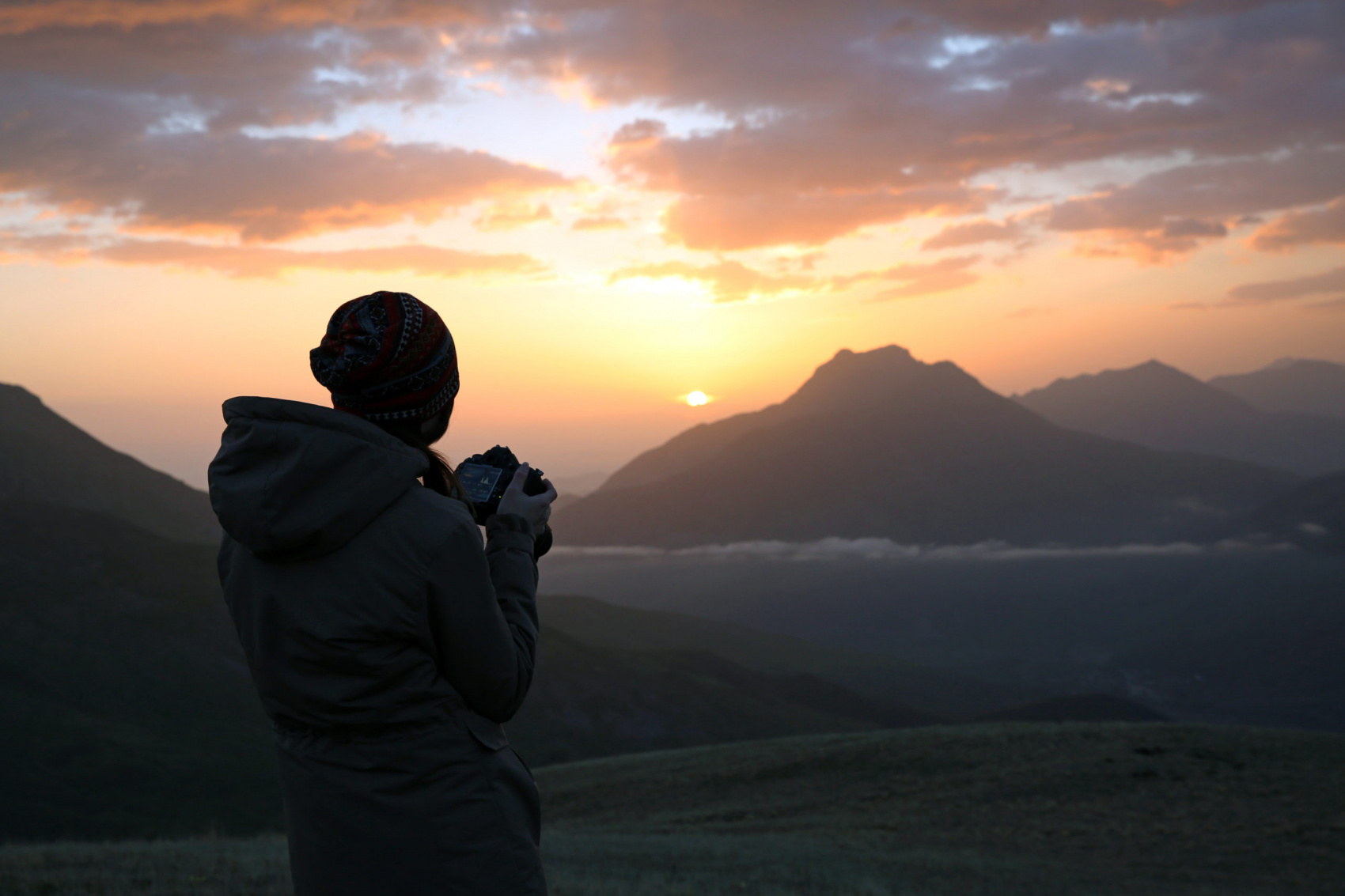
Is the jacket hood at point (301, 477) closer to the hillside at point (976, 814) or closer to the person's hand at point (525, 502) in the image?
the person's hand at point (525, 502)

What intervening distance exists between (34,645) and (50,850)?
89.8 m

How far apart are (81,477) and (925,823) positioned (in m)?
154

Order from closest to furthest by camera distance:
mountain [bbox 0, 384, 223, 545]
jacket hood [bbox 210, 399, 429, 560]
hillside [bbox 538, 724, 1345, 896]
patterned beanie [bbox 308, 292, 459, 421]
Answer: jacket hood [bbox 210, 399, 429, 560] < patterned beanie [bbox 308, 292, 459, 421] < hillside [bbox 538, 724, 1345, 896] < mountain [bbox 0, 384, 223, 545]

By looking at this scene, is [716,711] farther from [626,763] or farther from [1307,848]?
[1307,848]

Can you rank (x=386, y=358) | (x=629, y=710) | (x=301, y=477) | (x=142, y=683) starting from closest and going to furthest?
(x=301, y=477), (x=386, y=358), (x=142, y=683), (x=629, y=710)

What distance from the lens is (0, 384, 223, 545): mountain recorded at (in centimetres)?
13762

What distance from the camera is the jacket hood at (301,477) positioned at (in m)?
2.49

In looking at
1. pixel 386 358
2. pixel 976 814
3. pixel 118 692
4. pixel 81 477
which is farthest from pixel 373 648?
pixel 81 477

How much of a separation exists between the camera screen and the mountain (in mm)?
148329

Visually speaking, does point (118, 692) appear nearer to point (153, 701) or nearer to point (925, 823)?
point (153, 701)

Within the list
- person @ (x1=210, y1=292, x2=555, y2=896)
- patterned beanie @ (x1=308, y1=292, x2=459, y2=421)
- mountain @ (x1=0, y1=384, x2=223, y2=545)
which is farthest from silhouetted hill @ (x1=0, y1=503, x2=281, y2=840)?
patterned beanie @ (x1=308, y1=292, x2=459, y2=421)

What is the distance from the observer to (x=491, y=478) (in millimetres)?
3078

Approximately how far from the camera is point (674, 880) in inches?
558

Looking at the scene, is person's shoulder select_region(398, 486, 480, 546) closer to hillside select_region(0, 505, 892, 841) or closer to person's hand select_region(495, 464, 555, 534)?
person's hand select_region(495, 464, 555, 534)
